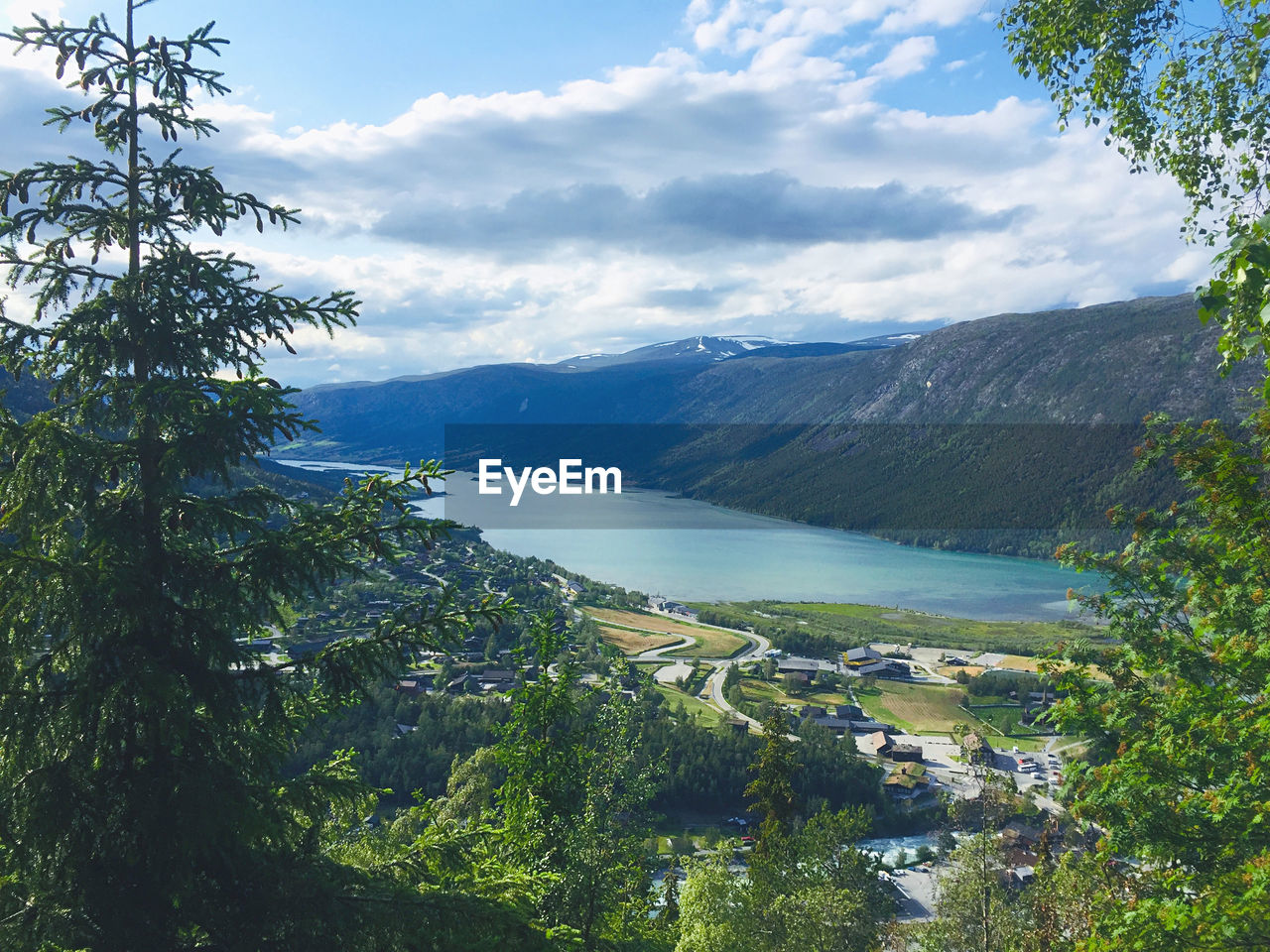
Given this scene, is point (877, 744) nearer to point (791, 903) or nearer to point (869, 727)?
point (869, 727)

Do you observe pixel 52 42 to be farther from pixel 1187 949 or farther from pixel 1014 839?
pixel 1014 839

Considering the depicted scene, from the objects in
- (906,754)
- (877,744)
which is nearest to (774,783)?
(906,754)

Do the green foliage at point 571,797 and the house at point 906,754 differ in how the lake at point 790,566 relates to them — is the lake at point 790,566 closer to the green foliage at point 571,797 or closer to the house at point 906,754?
the house at point 906,754

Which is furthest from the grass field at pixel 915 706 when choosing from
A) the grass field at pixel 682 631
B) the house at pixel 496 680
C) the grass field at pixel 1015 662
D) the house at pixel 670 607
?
the house at pixel 496 680

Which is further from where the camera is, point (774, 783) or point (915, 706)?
point (915, 706)

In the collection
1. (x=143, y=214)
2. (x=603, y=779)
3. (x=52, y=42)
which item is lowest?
(x=603, y=779)

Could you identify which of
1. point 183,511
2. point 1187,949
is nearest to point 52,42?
point 183,511
